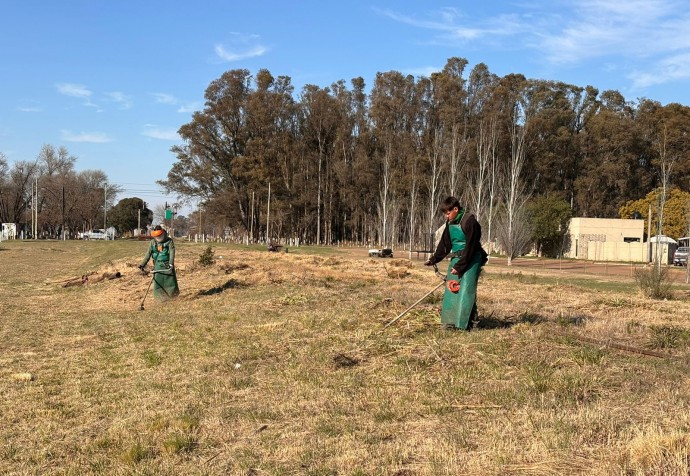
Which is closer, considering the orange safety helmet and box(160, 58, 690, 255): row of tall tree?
the orange safety helmet

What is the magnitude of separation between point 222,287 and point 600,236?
55621 mm

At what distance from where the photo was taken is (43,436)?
5.07 metres

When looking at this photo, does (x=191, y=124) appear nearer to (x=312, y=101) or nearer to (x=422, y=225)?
(x=312, y=101)

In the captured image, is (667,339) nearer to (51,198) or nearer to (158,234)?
(158,234)

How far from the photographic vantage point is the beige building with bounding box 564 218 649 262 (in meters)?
59.5

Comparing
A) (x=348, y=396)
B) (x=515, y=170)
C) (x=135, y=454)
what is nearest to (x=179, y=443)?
(x=135, y=454)

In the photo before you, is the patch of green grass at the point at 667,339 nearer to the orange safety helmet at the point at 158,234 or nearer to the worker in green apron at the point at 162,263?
the worker in green apron at the point at 162,263

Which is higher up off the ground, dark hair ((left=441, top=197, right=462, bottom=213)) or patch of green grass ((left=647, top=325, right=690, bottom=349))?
dark hair ((left=441, top=197, right=462, bottom=213))

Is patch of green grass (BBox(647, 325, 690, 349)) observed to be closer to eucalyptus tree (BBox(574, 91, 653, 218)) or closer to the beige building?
the beige building

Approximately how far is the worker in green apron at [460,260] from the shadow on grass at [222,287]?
27.9 feet

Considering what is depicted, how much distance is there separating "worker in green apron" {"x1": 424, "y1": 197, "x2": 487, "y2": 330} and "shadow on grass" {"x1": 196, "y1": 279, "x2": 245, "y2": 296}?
27.9 feet

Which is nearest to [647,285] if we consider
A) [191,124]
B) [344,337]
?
[344,337]

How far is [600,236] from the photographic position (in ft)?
205

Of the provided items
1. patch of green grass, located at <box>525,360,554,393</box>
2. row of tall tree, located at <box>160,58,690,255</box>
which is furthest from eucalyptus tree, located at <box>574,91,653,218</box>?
patch of green grass, located at <box>525,360,554,393</box>
